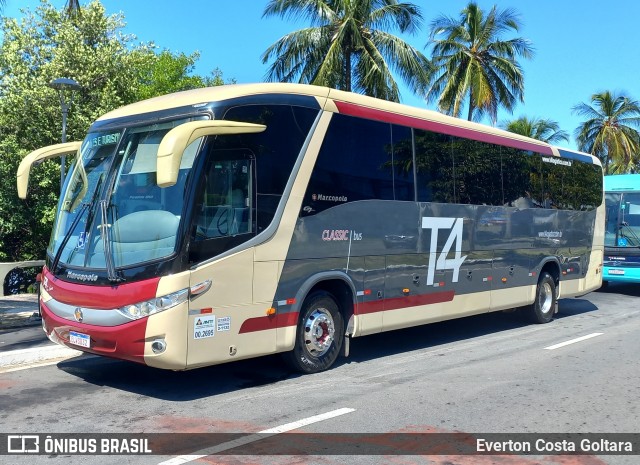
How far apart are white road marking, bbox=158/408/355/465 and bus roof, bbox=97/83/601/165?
3.41 m

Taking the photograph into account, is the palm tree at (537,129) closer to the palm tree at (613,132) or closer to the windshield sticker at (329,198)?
the palm tree at (613,132)

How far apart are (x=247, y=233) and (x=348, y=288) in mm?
1935

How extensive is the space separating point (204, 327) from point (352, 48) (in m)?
17.9

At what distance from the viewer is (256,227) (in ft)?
23.7

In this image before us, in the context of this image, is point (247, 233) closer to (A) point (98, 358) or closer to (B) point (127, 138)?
(B) point (127, 138)

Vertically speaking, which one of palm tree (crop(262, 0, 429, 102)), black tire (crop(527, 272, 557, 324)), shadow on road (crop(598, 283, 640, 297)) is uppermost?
palm tree (crop(262, 0, 429, 102))

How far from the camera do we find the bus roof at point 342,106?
729 cm

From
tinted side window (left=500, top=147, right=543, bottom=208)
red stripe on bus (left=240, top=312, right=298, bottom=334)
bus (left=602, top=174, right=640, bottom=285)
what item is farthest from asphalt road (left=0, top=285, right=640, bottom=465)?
bus (left=602, top=174, right=640, bottom=285)

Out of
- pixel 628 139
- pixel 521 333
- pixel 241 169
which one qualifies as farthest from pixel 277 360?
pixel 628 139

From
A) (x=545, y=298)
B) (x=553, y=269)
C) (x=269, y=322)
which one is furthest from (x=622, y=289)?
(x=269, y=322)

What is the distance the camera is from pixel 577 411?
22.0 ft

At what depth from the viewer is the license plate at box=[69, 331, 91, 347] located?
6830mm

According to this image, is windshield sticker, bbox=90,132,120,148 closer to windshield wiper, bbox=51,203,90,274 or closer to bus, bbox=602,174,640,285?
windshield wiper, bbox=51,203,90,274

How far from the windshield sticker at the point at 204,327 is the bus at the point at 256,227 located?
0.02 metres
